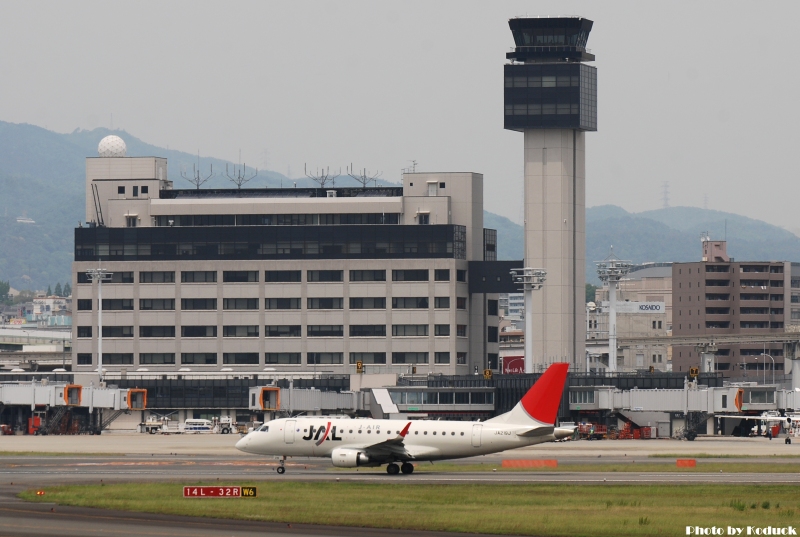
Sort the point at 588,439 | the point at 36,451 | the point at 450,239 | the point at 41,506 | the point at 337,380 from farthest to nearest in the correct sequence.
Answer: the point at 450,239, the point at 337,380, the point at 588,439, the point at 36,451, the point at 41,506

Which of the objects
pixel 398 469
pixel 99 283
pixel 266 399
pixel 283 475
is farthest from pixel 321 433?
pixel 99 283

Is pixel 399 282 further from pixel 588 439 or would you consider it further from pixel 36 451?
pixel 36 451

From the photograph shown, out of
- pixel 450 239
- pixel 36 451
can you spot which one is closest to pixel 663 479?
pixel 36 451

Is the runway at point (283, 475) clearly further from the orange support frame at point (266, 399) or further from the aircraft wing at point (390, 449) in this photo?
the orange support frame at point (266, 399)

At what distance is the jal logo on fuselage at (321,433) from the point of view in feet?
273

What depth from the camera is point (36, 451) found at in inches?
4419

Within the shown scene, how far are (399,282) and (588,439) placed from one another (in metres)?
61.3

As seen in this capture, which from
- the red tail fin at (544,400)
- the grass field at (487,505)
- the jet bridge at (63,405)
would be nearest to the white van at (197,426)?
the jet bridge at (63,405)

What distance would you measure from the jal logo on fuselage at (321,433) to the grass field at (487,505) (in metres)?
9.21

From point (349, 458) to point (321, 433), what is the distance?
3.96 metres

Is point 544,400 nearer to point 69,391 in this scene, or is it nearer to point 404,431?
point 404,431

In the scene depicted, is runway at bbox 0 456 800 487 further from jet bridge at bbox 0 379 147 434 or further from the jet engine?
jet bridge at bbox 0 379 147 434

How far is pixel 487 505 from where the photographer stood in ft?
207

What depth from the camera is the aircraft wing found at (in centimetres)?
8056
